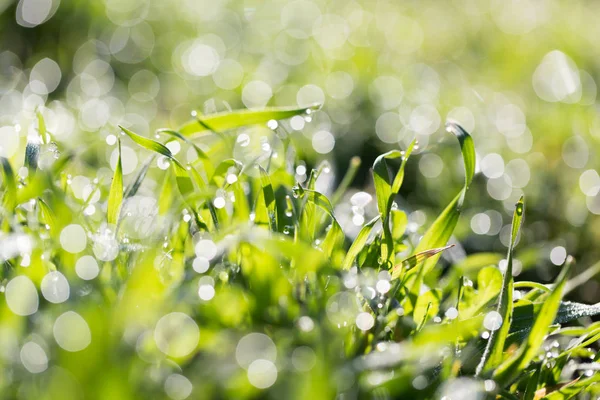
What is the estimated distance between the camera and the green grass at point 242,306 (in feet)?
2.35

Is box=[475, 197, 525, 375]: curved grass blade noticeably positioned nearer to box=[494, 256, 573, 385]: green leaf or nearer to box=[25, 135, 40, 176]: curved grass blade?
box=[494, 256, 573, 385]: green leaf

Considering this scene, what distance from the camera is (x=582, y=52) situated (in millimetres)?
3324

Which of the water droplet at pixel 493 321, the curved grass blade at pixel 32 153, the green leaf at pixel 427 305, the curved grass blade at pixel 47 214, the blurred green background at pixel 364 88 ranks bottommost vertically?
the blurred green background at pixel 364 88

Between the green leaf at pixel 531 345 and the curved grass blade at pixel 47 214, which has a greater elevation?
the green leaf at pixel 531 345

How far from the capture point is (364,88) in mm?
2682

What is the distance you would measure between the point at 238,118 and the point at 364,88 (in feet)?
5.00

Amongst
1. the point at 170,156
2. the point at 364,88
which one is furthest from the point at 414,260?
the point at 364,88

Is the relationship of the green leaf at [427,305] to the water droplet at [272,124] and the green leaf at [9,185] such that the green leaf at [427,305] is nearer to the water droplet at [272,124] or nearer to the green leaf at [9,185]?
the water droplet at [272,124]

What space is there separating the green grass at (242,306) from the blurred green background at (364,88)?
36 cm

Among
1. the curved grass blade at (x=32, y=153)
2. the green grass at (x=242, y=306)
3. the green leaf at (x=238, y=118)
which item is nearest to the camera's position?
the green grass at (x=242, y=306)

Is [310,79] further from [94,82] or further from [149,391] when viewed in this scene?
[149,391]

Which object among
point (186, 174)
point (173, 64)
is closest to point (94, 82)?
point (173, 64)

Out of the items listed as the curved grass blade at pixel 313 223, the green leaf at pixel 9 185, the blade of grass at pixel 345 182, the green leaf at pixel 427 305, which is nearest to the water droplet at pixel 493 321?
the green leaf at pixel 427 305

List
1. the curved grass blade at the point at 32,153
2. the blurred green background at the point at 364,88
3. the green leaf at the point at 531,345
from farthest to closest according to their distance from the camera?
1. the blurred green background at the point at 364,88
2. the curved grass blade at the point at 32,153
3. the green leaf at the point at 531,345
